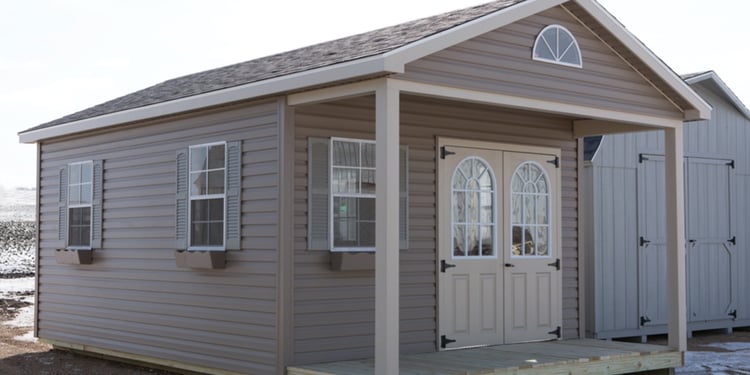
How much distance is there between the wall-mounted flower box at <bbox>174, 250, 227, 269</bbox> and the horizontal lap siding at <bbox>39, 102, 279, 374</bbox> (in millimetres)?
98

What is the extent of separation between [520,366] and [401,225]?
68.5 inches

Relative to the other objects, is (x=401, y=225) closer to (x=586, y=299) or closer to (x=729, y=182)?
(x=586, y=299)

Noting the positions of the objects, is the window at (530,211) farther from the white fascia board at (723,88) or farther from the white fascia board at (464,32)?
the white fascia board at (723,88)

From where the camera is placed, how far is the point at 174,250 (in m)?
9.83

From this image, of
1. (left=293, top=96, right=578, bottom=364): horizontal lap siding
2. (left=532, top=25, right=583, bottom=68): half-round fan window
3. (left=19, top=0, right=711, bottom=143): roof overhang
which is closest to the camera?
(left=19, top=0, right=711, bottom=143): roof overhang

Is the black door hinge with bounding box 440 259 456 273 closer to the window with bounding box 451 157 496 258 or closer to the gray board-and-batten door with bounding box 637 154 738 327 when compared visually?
the window with bounding box 451 157 496 258

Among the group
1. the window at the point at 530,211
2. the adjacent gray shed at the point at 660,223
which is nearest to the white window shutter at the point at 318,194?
the window at the point at 530,211

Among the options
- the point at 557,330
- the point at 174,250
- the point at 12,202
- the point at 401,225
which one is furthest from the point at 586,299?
the point at 12,202

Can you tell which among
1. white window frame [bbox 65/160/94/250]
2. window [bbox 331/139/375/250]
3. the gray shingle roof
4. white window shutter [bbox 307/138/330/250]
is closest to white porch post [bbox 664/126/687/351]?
the gray shingle roof

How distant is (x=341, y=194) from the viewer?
8820 mm

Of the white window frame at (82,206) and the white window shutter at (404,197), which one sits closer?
the white window shutter at (404,197)

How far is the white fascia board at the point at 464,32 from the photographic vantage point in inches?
292

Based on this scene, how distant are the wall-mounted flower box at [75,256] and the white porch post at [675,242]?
622 cm

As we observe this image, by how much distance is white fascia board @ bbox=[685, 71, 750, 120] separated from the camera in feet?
44.1
